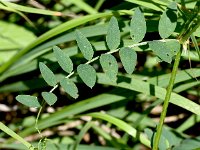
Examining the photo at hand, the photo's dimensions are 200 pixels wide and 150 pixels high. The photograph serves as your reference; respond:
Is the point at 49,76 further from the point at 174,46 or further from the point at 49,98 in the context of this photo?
the point at 174,46

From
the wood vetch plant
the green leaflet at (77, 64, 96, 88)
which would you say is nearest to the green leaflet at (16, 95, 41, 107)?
the wood vetch plant

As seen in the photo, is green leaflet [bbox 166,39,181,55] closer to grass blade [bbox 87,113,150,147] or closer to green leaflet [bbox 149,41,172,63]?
green leaflet [bbox 149,41,172,63]

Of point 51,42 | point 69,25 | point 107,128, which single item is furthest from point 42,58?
point 107,128

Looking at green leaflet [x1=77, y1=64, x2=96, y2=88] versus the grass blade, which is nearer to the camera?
green leaflet [x1=77, y1=64, x2=96, y2=88]

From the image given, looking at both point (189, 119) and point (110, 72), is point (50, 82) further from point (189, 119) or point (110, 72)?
point (189, 119)

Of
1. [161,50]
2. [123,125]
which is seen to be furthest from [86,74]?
[123,125]

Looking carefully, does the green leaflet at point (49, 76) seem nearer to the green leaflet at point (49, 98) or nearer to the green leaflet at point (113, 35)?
the green leaflet at point (49, 98)

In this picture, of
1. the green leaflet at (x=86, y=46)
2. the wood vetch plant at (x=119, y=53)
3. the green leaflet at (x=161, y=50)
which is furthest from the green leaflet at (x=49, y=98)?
the green leaflet at (x=161, y=50)

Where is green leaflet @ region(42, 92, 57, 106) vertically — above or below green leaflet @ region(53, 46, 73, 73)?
below
